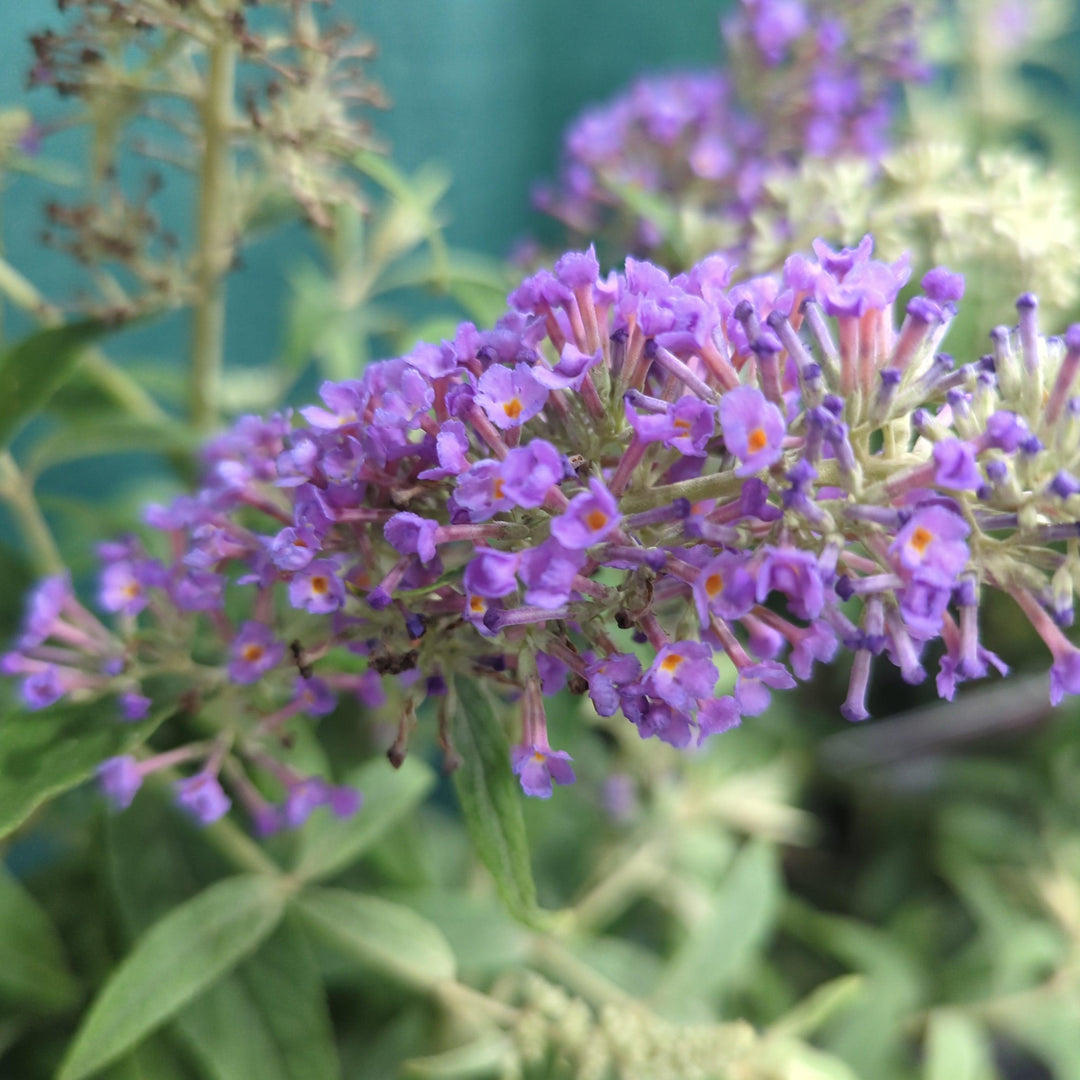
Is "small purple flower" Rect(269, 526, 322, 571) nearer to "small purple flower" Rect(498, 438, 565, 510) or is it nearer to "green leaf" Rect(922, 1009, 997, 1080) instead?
"small purple flower" Rect(498, 438, 565, 510)

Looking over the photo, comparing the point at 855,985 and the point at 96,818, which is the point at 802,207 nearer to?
the point at 855,985

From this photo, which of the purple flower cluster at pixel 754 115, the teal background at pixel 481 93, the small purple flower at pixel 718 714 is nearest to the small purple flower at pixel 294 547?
the small purple flower at pixel 718 714

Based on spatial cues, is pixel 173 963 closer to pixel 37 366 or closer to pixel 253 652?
pixel 253 652

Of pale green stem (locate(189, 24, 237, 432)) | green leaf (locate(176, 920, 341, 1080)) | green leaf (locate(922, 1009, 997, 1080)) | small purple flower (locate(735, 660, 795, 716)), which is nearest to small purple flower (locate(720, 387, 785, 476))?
small purple flower (locate(735, 660, 795, 716))

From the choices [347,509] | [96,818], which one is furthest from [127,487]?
[347,509]

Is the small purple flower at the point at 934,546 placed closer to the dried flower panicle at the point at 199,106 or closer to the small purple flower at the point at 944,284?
the small purple flower at the point at 944,284

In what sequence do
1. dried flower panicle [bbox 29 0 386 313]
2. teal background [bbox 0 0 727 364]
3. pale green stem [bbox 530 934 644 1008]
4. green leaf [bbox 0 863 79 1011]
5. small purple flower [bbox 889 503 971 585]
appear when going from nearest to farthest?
small purple flower [bbox 889 503 971 585] → dried flower panicle [bbox 29 0 386 313] → green leaf [bbox 0 863 79 1011] → pale green stem [bbox 530 934 644 1008] → teal background [bbox 0 0 727 364]

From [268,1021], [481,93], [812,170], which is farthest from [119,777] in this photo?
[481,93]
